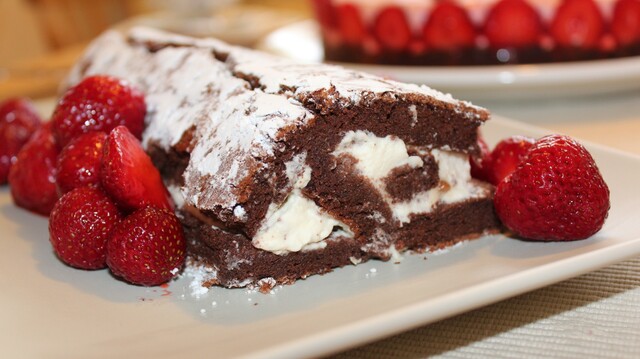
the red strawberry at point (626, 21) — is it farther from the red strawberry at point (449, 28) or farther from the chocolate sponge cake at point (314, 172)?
the chocolate sponge cake at point (314, 172)

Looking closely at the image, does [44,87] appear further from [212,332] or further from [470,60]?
[212,332]

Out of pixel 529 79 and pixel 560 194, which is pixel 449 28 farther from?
pixel 560 194

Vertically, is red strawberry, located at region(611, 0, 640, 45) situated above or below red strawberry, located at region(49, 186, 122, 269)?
above

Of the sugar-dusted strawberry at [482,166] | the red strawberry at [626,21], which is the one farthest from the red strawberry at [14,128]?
the red strawberry at [626,21]

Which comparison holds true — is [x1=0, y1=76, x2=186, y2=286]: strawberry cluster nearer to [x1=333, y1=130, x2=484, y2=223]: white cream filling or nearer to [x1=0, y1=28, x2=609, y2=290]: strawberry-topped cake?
[x1=0, y1=28, x2=609, y2=290]: strawberry-topped cake

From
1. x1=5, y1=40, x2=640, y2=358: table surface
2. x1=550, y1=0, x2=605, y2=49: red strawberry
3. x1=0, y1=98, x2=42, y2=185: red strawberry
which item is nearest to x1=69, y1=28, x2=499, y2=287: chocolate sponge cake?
x1=5, y1=40, x2=640, y2=358: table surface

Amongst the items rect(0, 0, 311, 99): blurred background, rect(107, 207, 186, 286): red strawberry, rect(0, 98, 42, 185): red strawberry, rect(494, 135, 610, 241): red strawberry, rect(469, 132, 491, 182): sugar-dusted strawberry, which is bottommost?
rect(0, 0, 311, 99): blurred background

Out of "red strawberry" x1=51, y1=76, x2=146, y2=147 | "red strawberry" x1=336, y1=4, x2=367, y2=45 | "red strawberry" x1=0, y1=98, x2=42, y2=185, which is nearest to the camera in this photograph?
"red strawberry" x1=51, y1=76, x2=146, y2=147
